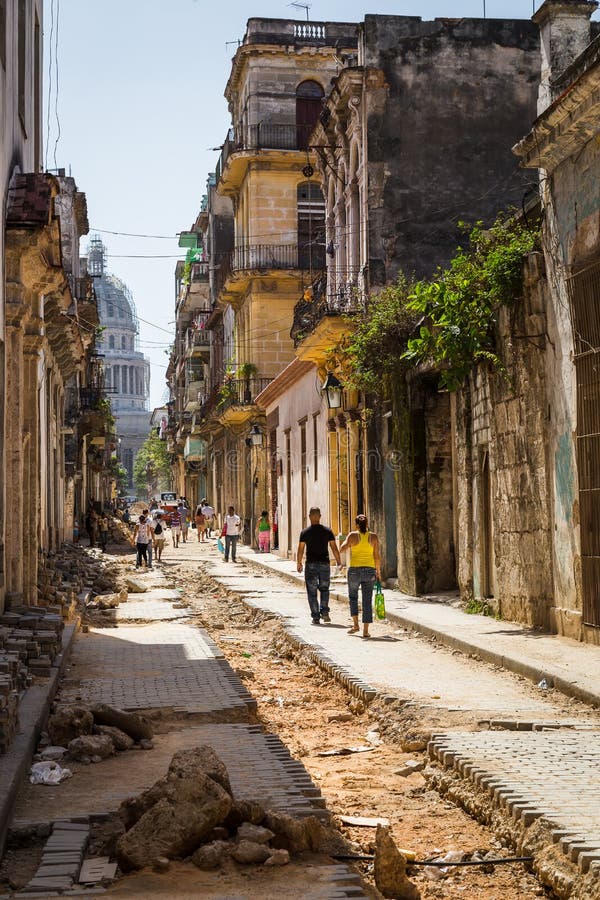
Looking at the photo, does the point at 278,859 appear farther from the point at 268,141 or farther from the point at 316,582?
the point at 268,141

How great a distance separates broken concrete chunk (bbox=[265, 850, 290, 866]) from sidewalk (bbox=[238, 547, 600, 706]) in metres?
4.40

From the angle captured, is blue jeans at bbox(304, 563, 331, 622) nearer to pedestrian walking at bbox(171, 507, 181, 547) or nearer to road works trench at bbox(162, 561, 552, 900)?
road works trench at bbox(162, 561, 552, 900)

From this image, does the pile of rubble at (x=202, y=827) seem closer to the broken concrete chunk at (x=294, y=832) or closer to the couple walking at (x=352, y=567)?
the broken concrete chunk at (x=294, y=832)

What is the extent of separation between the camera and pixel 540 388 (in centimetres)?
1330

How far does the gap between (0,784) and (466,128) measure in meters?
19.0

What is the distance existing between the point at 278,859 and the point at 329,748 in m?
3.21

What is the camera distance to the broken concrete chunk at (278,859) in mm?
4809

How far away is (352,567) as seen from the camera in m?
14.4

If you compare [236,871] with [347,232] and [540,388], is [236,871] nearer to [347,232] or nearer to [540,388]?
[540,388]

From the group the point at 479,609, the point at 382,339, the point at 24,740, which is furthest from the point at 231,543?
the point at 24,740

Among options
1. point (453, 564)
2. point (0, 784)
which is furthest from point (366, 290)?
point (0, 784)

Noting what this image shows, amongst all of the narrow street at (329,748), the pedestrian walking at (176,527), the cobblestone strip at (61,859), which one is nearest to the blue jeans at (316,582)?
the narrow street at (329,748)

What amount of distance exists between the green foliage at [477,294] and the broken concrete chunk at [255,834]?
9.47m

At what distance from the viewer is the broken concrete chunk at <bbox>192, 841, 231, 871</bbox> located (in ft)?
15.7
